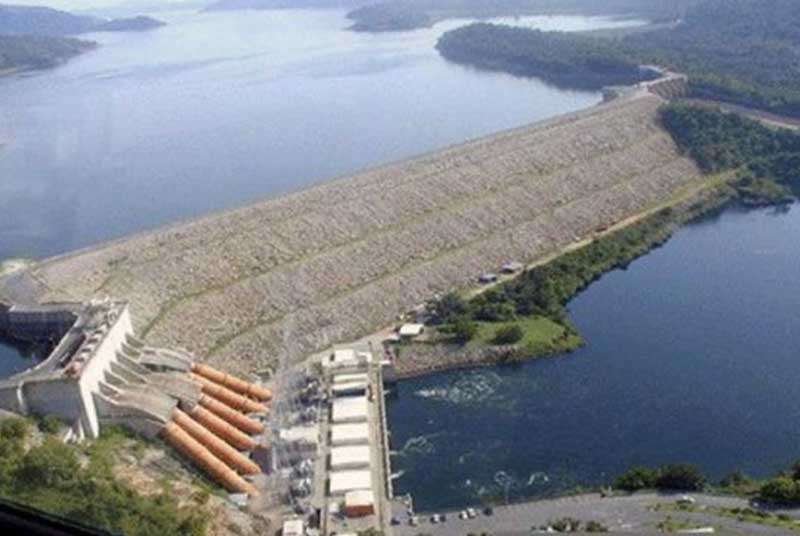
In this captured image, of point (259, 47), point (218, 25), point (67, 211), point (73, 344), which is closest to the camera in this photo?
point (73, 344)

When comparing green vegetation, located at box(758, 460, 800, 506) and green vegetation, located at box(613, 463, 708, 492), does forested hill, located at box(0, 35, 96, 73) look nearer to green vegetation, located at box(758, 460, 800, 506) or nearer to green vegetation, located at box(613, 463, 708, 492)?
green vegetation, located at box(613, 463, 708, 492)

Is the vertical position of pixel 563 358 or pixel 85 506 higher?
pixel 85 506

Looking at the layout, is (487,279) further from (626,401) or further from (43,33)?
(43,33)

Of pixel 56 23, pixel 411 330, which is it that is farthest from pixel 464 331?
pixel 56 23

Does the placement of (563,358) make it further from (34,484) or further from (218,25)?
(218,25)

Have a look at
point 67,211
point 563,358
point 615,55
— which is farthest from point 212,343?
point 615,55

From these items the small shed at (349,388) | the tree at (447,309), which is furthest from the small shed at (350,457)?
the tree at (447,309)
